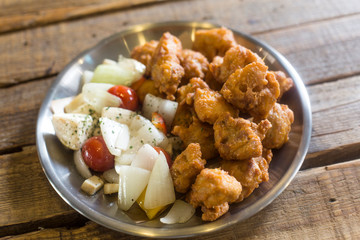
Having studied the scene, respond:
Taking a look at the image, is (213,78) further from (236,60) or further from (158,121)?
(158,121)

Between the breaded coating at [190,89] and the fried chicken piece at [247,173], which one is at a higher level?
the breaded coating at [190,89]

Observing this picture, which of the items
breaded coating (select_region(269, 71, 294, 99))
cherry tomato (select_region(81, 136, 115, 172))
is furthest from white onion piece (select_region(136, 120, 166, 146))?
breaded coating (select_region(269, 71, 294, 99))

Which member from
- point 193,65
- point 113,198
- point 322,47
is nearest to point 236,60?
point 193,65

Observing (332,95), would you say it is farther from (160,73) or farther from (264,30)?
(160,73)

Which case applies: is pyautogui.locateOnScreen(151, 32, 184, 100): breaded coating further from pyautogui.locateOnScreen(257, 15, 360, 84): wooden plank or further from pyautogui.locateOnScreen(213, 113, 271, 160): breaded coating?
pyautogui.locateOnScreen(257, 15, 360, 84): wooden plank

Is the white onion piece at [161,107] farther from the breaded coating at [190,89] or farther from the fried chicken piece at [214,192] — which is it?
the fried chicken piece at [214,192]

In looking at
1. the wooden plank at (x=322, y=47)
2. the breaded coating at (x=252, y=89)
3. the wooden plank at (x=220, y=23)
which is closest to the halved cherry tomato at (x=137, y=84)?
the breaded coating at (x=252, y=89)
